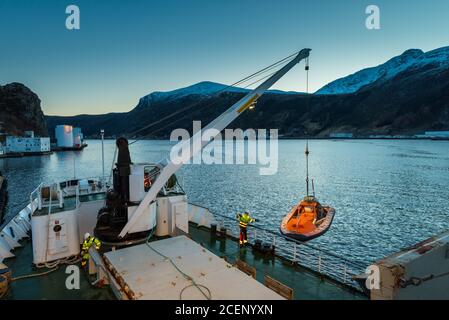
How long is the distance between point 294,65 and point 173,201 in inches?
393

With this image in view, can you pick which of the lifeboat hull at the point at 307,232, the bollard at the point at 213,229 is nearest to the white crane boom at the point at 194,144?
the bollard at the point at 213,229

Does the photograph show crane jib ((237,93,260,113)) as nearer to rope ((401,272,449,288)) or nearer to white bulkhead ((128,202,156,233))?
white bulkhead ((128,202,156,233))

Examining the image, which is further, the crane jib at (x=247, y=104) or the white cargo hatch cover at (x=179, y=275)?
the crane jib at (x=247, y=104)

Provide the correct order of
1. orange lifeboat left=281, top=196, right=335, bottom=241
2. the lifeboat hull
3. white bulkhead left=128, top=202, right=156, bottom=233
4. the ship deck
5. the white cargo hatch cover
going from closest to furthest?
the white cargo hatch cover < the ship deck < white bulkhead left=128, top=202, right=156, bottom=233 < the lifeboat hull < orange lifeboat left=281, top=196, right=335, bottom=241

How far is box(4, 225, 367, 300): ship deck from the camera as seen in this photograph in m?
9.91

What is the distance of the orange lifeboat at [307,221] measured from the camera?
938 inches

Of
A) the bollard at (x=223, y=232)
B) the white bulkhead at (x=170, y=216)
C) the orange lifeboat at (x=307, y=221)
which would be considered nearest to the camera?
the white bulkhead at (x=170, y=216)

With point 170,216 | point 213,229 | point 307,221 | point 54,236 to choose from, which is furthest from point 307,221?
point 54,236

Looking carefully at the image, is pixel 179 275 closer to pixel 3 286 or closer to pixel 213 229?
pixel 3 286

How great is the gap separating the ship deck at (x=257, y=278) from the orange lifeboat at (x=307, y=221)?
11458 mm

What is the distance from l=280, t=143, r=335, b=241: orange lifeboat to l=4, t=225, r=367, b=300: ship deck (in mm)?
11458

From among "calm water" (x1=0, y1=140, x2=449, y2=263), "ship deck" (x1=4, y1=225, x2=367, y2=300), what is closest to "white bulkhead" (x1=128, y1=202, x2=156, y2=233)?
"ship deck" (x1=4, y1=225, x2=367, y2=300)

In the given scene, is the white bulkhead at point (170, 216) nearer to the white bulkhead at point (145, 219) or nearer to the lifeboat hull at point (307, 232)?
the white bulkhead at point (145, 219)

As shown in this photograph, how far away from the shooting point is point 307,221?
26766mm
